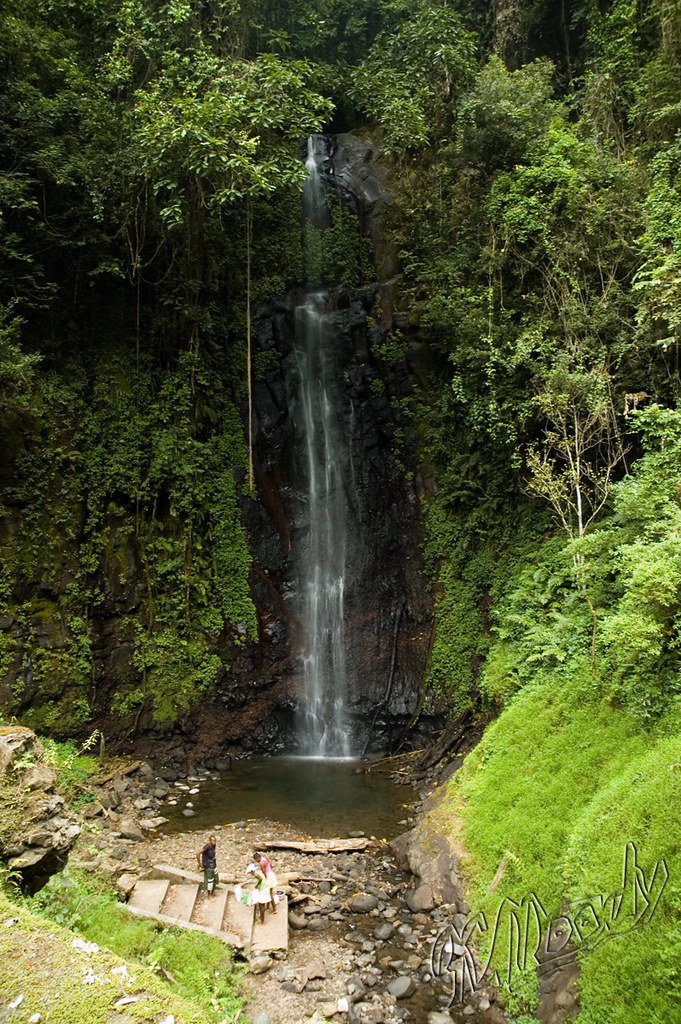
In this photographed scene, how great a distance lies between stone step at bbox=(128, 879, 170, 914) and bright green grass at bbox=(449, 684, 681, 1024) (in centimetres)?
388

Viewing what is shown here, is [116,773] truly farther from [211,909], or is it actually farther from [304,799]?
[211,909]

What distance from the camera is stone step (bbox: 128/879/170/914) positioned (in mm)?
7371

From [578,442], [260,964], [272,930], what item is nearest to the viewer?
[260,964]

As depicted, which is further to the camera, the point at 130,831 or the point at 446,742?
the point at 446,742

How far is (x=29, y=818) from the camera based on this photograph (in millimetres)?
5070

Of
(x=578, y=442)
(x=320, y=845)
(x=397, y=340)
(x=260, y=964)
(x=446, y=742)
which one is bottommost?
(x=320, y=845)

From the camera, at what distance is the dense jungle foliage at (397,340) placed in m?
10.4

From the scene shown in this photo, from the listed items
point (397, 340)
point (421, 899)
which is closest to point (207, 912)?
point (421, 899)

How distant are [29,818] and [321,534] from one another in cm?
1165

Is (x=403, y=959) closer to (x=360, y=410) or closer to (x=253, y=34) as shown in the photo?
(x=360, y=410)

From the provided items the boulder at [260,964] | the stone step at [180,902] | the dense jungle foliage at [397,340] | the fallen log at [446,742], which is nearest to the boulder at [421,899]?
the dense jungle foliage at [397,340]

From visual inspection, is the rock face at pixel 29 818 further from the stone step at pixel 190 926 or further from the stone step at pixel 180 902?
the stone step at pixel 180 902

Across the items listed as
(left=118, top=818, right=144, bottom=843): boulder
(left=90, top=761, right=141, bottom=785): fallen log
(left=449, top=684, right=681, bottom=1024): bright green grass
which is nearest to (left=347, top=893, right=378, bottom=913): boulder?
(left=449, top=684, right=681, bottom=1024): bright green grass

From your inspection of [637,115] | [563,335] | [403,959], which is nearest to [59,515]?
[403,959]
